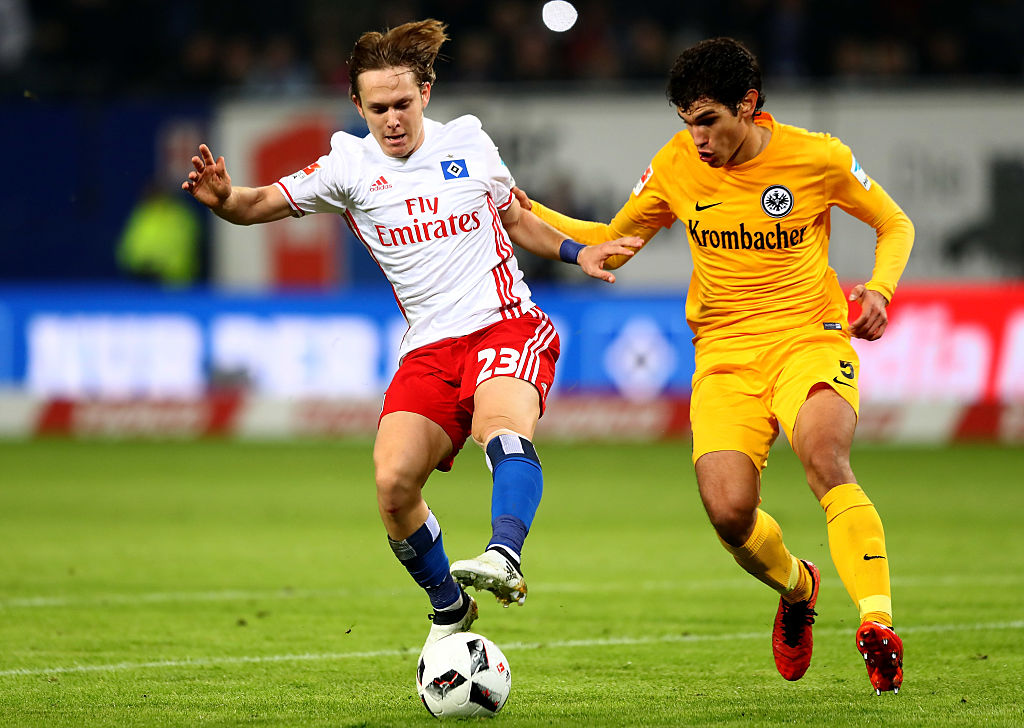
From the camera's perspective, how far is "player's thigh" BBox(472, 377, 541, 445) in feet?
18.0

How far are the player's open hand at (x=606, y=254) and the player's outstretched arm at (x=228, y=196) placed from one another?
1160mm

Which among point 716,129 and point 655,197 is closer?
point 716,129

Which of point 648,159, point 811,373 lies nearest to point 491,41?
point 648,159

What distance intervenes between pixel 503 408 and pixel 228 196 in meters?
1.36

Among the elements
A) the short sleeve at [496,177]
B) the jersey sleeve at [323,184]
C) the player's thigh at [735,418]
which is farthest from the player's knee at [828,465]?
the jersey sleeve at [323,184]

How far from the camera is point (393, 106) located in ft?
18.8

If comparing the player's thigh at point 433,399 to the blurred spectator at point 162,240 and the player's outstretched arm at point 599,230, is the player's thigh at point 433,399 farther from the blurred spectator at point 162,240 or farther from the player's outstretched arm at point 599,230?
the blurred spectator at point 162,240

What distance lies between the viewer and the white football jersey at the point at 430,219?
19.2 ft

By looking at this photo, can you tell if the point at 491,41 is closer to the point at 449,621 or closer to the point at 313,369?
the point at 313,369

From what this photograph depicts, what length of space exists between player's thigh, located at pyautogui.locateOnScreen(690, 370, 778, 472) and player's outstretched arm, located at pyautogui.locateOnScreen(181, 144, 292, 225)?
175cm

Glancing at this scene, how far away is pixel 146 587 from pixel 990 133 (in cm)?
1191

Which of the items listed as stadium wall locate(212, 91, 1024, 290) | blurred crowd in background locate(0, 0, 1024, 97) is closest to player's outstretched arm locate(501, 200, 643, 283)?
stadium wall locate(212, 91, 1024, 290)

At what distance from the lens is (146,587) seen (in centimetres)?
802

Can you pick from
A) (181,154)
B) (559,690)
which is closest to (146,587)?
(559,690)
